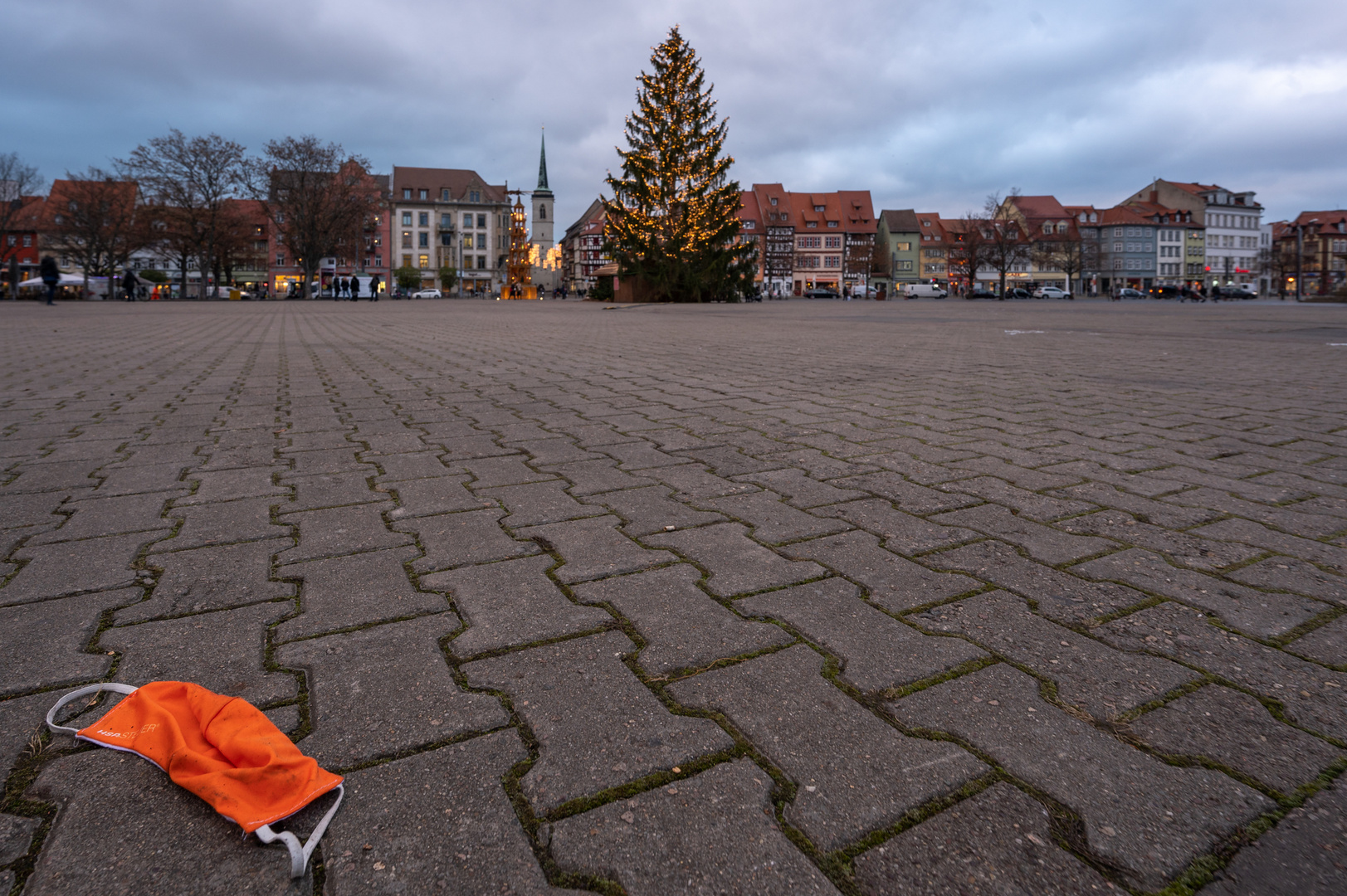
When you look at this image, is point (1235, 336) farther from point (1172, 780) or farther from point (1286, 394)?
point (1172, 780)

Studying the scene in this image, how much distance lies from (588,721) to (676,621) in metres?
0.54

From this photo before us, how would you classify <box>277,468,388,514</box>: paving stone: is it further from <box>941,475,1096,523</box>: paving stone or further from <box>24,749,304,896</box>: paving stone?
<box>941,475,1096,523</box>: paving stone

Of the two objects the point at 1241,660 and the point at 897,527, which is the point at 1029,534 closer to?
the point at 897,527

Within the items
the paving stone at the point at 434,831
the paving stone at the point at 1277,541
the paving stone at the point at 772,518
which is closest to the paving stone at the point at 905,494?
the paving stone at the point at 772,518

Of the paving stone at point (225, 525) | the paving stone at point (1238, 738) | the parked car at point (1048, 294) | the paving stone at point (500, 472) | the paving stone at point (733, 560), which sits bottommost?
the paving stone at point (1238, 738)

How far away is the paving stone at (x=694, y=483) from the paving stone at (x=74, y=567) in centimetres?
200

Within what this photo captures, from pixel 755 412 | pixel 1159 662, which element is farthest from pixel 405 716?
pixel 755 412

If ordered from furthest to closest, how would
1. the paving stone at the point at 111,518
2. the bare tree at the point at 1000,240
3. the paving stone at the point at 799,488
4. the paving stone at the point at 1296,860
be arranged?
the bare tree at the point at 1000,240 → the paving stone at the point at 799,488 → the paving stone at the point at 111,518 → the paving stone at the point at 1296,860

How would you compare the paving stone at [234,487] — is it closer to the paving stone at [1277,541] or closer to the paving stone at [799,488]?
the paving stone at [799,488]

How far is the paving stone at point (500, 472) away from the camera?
3.68 meters

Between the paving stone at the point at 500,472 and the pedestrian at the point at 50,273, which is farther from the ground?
the pedestrian at the point at 50,273

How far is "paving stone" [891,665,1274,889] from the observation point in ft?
4.34

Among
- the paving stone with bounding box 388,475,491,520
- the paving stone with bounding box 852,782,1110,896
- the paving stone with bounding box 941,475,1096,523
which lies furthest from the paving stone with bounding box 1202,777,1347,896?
the paving stone with bounding box 388,475,491,520

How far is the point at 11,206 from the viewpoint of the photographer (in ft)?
156
